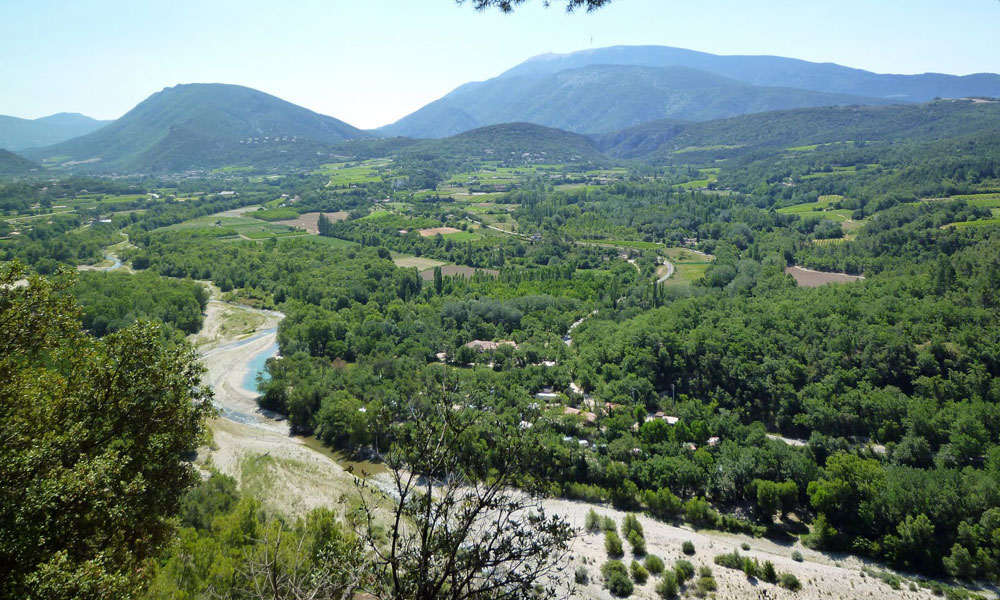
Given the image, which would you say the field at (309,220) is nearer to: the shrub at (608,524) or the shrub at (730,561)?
the shrub at (608,524)

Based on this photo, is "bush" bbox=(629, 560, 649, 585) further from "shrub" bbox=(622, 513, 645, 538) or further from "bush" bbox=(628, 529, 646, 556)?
"shrub" bbox=(622, 513, 645, 538)

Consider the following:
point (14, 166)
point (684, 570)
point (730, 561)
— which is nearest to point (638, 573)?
point (684, 570)

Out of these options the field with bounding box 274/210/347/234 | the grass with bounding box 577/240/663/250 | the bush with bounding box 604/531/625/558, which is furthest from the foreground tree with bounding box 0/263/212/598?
the field with bounding box 274/210/347/234

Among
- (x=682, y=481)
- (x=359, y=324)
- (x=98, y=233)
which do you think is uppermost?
(x=98, y=233)

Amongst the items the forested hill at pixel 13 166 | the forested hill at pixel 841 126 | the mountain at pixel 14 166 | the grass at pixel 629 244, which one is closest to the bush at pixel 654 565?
the grass at pixel 629 244

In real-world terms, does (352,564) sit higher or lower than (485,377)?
higher

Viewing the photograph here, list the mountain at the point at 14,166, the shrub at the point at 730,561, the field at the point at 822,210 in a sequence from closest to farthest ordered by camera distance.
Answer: the shrub at the point at 730,561, the field at the point at 822,210, the mountain at the point at 14,166

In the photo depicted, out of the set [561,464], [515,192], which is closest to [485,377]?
[561,464]

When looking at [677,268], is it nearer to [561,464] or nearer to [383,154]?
[561,464]
